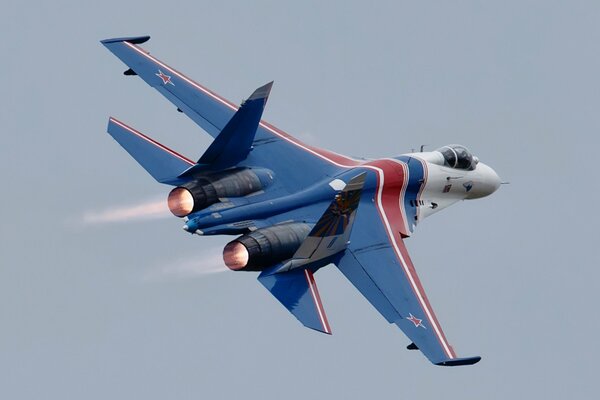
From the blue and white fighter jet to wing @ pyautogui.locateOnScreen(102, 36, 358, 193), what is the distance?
0.13 feet

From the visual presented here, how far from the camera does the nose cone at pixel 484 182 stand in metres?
86.8

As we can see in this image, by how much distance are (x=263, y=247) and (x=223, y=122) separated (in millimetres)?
10138

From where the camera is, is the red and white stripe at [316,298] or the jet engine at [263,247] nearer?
the red and white stripe at [316,298]

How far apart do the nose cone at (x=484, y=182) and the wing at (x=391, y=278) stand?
5.94 meters

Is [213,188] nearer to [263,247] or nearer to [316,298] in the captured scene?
[263,247]

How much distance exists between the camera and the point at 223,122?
278 ft

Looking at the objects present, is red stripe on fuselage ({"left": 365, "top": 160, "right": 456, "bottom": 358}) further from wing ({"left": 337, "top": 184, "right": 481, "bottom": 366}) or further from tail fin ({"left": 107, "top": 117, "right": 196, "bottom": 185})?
tail fin ({"left": 107, "top": 117, "right": 196, "bottom": 185})

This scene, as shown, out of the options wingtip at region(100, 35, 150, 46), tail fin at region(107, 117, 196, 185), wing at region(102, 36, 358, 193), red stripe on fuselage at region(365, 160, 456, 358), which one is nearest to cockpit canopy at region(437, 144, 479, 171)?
→ red stripe on fuselage at region(365, 160, 456, 358)

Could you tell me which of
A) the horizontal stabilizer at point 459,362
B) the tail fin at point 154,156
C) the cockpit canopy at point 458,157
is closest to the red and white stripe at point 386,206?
the horizontal stabilizer at point 459,362

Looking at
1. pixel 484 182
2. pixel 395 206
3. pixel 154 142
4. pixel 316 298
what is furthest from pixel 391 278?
pixel 484 182

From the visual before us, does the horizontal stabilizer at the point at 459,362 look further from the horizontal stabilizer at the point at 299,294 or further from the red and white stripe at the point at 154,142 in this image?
the red and white stripe at the point at 154,142

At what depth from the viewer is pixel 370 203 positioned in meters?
81.7

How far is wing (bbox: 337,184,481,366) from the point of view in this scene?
75.8 meters

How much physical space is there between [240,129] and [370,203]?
5.96 meters
